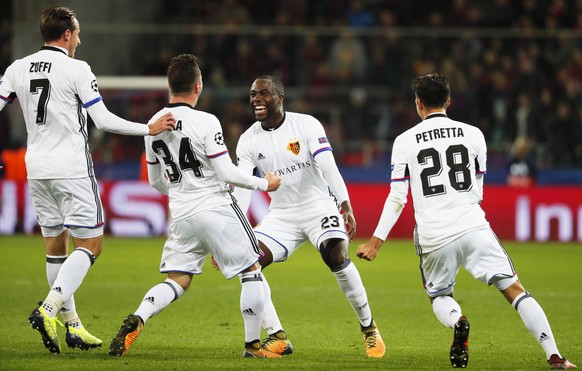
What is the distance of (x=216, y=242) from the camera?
6965 mm

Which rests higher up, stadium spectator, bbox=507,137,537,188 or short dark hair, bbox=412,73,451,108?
short dark hair, bbox=412,73,451,108

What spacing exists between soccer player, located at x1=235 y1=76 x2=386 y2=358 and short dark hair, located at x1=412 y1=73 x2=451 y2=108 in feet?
3.25

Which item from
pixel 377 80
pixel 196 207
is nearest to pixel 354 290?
pixel 196 207

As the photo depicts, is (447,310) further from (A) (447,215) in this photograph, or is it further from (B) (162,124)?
(B) (162,124)

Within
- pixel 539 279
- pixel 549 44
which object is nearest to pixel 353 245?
pixel 539 279

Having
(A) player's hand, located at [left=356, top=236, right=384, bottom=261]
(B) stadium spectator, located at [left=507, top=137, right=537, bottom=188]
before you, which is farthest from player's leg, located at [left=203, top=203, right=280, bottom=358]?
(B) stadium spectator, located at [left=507, top=137, right=537, bottom=188]

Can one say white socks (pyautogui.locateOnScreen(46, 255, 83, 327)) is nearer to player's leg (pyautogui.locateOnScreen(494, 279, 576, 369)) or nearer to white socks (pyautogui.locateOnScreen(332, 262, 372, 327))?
white socks (pyautogui.locateOnScreen(332, 262, 372, 327))

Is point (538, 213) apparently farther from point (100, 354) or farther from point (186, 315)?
point (100, 354)

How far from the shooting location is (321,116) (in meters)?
18.9

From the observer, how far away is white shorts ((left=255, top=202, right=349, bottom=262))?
7734mm

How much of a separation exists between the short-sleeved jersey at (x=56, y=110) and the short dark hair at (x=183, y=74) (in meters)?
0.56

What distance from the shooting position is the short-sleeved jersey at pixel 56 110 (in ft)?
23.4

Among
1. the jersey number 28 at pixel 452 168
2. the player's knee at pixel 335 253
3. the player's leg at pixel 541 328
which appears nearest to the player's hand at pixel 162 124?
the player's knee at pixel 335 253

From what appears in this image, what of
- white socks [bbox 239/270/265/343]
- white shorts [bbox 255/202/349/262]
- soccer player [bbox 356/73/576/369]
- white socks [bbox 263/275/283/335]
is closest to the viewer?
soccer player [bbox 356/73/576/369]
